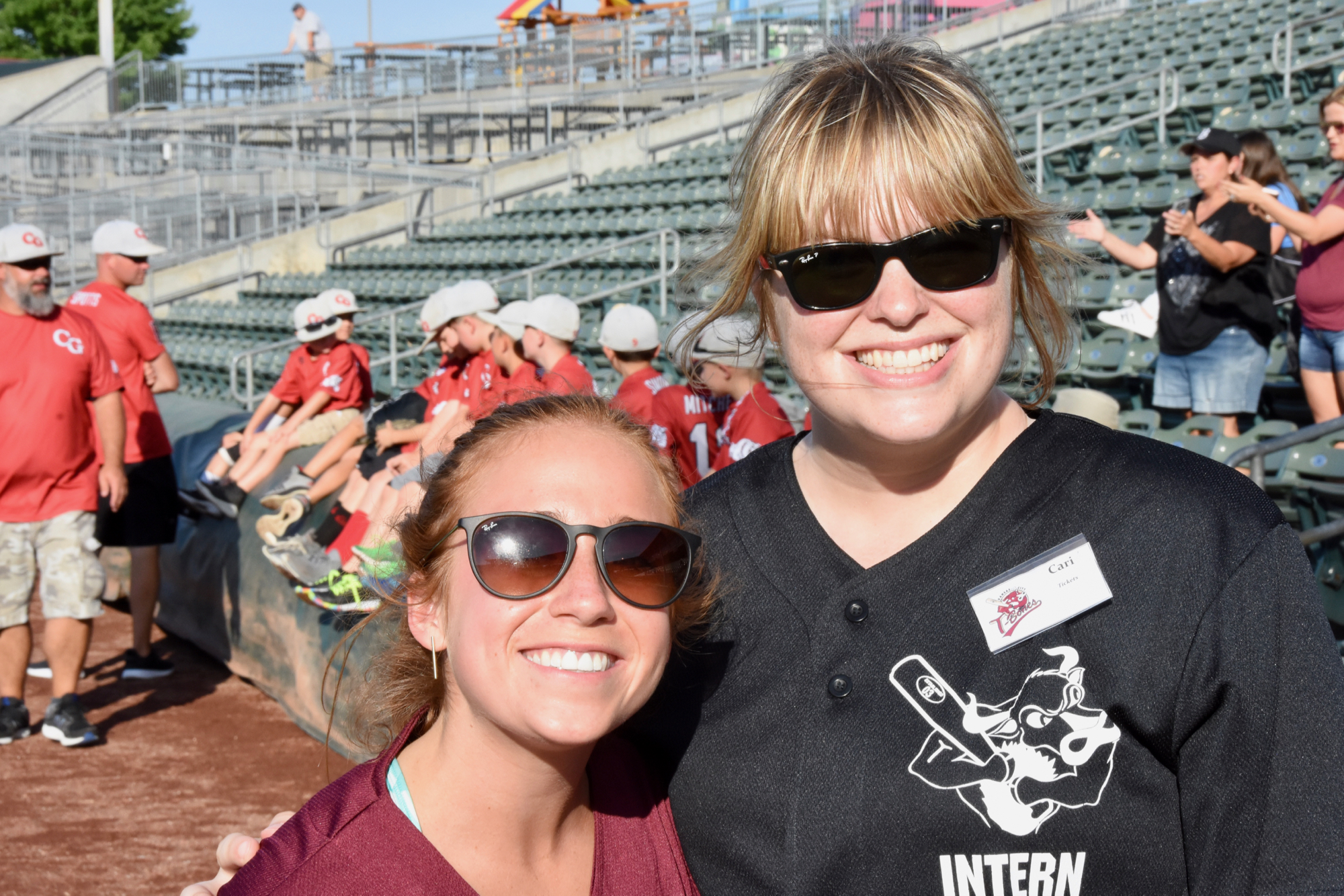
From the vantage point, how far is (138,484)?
628 centimetres

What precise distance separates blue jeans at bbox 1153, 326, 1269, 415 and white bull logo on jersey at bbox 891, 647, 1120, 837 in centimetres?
508

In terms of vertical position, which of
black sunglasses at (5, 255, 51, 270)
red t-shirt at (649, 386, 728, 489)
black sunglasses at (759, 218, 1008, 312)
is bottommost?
red t-shirt at (649, 386, 728, 489)

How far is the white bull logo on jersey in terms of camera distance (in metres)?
1.25

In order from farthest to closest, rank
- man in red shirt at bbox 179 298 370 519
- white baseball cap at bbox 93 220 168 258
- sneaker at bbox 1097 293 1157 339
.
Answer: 1. white baseball cap at bbox 93 220 168 258
2. sneaker at bbox 1097 293 1157 339
3. man in red shirt at bbox 179 298 370 519

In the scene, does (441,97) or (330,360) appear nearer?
(330,360)

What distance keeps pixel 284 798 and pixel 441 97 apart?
18999 mm

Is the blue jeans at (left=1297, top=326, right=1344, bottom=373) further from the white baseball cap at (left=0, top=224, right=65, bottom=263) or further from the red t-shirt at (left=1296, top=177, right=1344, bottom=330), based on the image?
the white baseball cap at (left=0, top=224, right=65, bottom=263)

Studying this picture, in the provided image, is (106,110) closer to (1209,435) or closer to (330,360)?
(330,360)

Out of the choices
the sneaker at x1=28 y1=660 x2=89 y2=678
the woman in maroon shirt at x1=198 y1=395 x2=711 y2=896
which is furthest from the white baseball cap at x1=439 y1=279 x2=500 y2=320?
the woman in maroon shirt at x1=198 y1=395 x2=711 y2=896

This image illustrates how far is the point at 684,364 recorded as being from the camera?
202cm

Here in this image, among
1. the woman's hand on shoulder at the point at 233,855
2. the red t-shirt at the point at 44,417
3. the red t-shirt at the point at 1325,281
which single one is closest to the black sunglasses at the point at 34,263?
the red t-shirt at the point at 44,417

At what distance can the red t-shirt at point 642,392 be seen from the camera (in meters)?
5.73

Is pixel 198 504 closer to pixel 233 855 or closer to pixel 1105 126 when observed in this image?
pixel 233 855

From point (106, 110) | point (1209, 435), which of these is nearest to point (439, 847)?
point (1209, 435)
